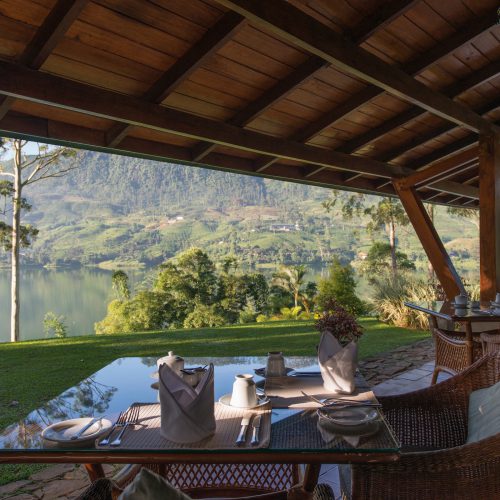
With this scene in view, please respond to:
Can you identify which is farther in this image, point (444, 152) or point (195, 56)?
point (444, 152)

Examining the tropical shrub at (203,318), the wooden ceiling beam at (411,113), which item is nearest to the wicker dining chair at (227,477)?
the wooden ceiling beam at (411,113)

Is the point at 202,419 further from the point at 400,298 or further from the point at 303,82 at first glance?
the point at 400,298

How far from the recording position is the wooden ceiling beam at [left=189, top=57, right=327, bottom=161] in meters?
3.32

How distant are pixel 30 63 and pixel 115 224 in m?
58.2

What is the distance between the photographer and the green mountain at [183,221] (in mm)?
48094

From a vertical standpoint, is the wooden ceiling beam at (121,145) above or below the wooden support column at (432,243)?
above

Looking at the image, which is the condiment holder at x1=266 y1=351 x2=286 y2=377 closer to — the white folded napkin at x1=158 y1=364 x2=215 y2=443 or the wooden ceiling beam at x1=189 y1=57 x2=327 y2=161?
the white folded napkin at x1=158 y1=364 x2=215 y2=443

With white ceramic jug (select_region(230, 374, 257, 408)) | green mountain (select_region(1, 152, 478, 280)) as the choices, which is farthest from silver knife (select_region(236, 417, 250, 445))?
green mountain (select_region(1, 152, 478, 280))

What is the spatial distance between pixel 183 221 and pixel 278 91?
188 ft

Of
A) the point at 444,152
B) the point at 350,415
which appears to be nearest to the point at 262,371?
the point at 350,415

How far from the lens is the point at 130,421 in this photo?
171 centimetres

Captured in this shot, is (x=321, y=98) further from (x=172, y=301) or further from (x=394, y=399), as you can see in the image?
(x=172, y=301)

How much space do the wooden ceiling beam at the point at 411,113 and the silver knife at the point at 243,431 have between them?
152 inches

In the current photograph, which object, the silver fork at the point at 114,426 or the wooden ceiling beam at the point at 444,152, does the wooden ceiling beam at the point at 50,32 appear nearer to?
the silver fork at the point at 114,426
